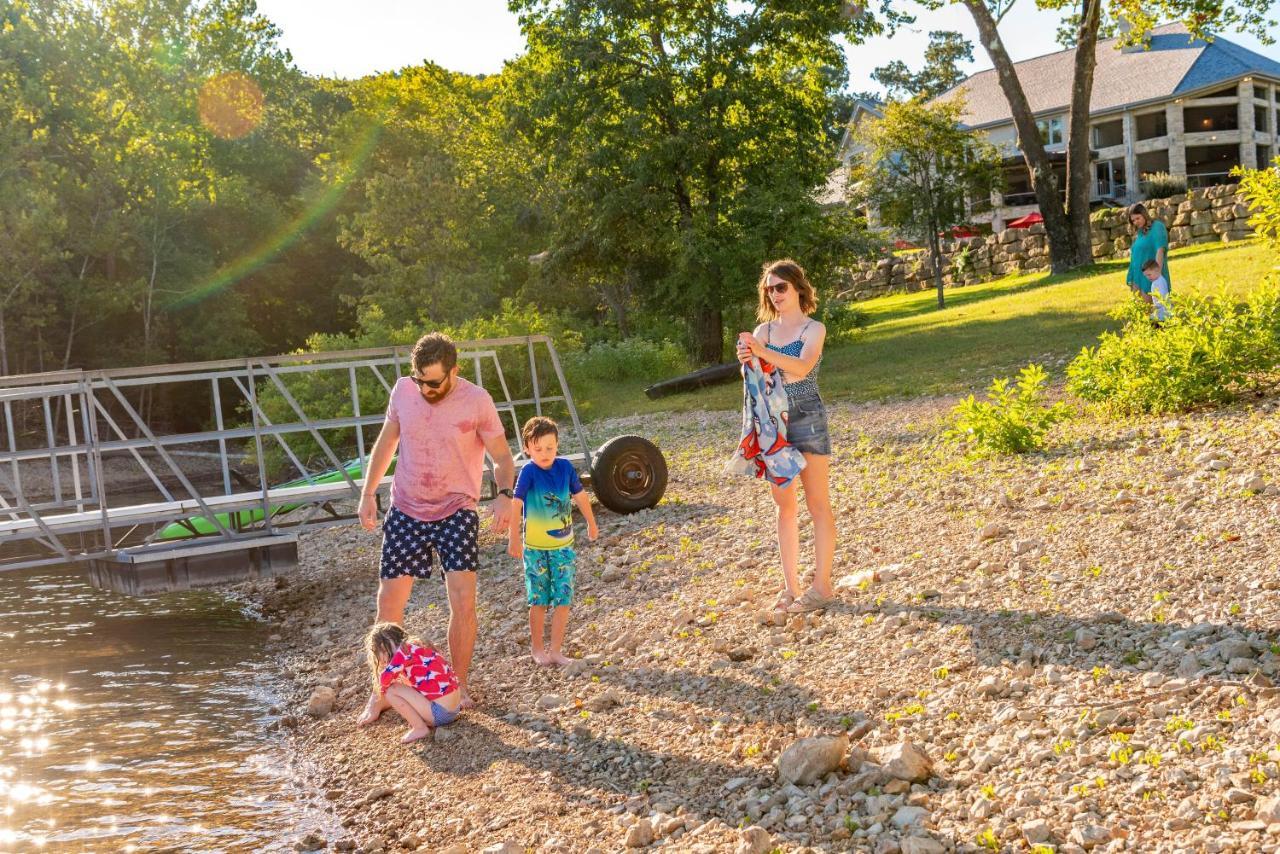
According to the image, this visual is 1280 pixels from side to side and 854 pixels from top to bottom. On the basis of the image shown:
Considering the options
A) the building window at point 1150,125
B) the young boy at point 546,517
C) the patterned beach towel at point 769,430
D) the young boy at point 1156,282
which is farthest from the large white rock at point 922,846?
the building window at point 1150,125

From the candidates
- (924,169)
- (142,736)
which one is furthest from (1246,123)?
(142,736)

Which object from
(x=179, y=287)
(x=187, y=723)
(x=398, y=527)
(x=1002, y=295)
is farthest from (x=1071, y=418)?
(x=179, y=287)

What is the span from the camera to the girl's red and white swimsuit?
20.9ft

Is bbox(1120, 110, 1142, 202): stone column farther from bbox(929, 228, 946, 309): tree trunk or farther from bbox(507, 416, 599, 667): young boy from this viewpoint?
bbox(507, 416, 599, 667): young boy

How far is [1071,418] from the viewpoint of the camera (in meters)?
10.5

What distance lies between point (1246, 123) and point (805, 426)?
51.2 metres

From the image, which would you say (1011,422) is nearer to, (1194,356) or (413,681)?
(1194,356)

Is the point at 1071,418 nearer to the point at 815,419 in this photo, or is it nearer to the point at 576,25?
the point at 815,419

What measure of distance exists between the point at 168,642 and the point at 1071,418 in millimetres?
8248

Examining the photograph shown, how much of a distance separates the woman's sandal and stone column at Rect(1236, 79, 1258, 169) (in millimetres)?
50268

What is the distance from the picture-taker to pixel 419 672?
6.40m

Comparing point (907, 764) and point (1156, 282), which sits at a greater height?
point (1156, 282)

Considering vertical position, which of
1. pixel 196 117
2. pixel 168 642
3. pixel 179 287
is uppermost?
pixel 196 117

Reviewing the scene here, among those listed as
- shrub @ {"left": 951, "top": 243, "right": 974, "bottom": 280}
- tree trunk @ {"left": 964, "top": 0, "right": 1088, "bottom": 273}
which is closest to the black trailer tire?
tree trunk @ {"left": 964, "top": 0, "right": 1088, "bottom": 273}
